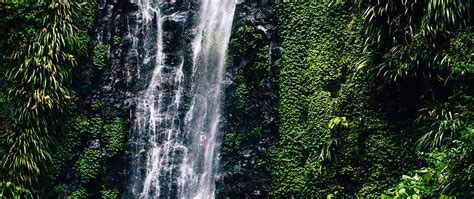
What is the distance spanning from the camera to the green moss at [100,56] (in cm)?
1128

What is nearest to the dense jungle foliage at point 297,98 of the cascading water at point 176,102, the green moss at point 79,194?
the green moss at point 79,194

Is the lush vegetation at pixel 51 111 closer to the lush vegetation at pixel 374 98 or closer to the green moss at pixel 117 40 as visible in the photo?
the green moss at pixel 117 40

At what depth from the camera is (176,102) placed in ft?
37.0

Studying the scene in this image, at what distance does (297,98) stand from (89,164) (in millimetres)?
4919

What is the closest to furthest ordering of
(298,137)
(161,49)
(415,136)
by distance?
(415,136), (298,137), (161,49)

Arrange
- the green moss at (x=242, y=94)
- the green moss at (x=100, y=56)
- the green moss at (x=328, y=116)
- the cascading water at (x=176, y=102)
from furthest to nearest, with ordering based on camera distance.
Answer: the green moss at (x=100, y=56) < the cascading water at (x=176, y=102) < the green moss at (x=242, y=94) < the green moss at (x=328, y=116)

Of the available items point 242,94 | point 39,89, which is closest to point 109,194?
point 39,89

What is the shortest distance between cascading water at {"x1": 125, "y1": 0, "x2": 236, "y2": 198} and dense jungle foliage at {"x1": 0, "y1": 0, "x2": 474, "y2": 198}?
512 mm

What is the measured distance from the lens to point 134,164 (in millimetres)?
10906

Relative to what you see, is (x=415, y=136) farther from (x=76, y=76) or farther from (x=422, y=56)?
(x=76, y=76)

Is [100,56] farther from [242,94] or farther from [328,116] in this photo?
[328,116]

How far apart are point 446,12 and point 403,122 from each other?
2.02 metres

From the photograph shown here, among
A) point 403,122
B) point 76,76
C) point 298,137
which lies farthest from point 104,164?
point 403,122

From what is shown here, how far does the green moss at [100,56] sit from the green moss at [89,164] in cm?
207
